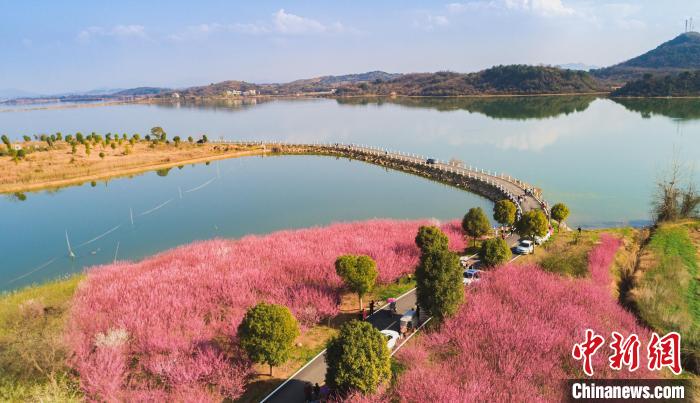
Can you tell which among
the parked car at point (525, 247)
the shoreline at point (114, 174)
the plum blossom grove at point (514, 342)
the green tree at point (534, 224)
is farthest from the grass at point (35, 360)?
the shoreline at point (114, 174)

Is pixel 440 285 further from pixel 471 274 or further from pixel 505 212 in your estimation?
pixel 505 212

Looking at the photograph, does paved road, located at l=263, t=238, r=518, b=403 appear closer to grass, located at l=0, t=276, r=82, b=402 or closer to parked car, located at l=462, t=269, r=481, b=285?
parked car, located at l=462, t=269, r=481, b=285

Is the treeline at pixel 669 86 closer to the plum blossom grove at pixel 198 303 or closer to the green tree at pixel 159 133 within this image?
the plum blossom grove at pixel 198 303

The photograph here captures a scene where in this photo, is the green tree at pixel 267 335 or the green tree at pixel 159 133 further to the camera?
the green tree at pixel 159 133

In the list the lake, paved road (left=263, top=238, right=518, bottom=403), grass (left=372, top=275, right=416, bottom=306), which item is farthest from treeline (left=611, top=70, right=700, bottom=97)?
paved road (left=263, top=238, right=518, bottom=403)

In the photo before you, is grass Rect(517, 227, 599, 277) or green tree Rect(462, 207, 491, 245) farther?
green tree Rect(462, 207, 491, 245)
